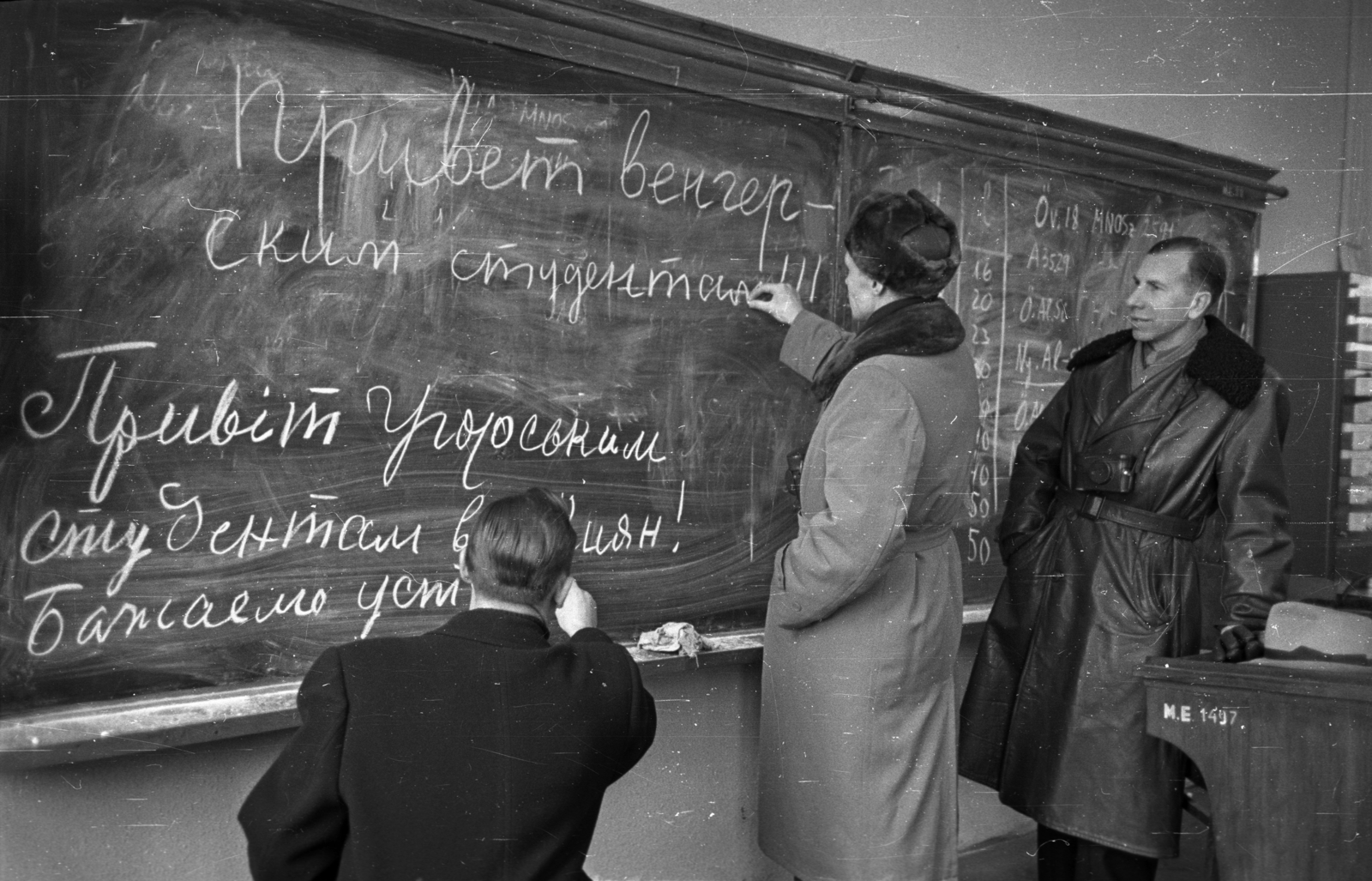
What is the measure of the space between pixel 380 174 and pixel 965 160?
74.3 inches

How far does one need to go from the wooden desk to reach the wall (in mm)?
1736

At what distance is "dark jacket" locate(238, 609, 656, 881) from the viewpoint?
158 cm

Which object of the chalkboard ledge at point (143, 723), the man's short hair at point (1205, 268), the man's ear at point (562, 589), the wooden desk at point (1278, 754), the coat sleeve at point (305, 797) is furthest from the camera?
the man's short hair at point (1205, 268)

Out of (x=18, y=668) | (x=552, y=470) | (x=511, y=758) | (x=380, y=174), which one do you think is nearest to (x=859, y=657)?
(x=552, y=470)

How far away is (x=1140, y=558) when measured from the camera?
300 centimetres

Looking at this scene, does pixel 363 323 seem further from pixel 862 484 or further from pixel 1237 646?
pixel 1237 646

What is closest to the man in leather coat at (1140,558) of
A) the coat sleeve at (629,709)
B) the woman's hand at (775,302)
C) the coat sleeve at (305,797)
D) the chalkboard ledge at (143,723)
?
the woman's hand at (775,302)

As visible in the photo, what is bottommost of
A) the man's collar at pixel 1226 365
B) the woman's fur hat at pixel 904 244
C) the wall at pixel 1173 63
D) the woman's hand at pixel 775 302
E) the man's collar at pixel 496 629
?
the man's collar at pixel 496 629

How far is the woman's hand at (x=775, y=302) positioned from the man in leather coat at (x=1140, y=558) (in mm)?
790

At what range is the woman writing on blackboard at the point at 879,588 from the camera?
2.52 m

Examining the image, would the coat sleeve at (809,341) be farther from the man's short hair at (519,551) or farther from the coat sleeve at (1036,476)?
the man's short hair at (519,551)

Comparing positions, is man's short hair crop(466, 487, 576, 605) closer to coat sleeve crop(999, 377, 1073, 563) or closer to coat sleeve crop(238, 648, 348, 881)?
coat sleeve crop(238, 648, 348, 881)

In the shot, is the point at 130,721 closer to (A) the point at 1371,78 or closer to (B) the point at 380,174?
(B) the point at 380,174

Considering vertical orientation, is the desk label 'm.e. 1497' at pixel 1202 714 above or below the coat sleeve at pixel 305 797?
below
